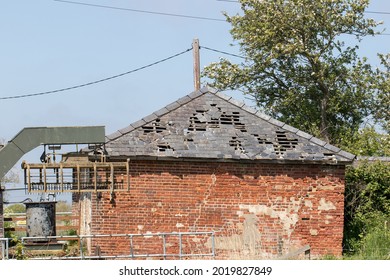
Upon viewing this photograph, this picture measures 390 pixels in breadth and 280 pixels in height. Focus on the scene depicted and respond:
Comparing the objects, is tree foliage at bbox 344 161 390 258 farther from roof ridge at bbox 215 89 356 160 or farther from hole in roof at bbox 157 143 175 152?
hole in roof at bbox 157 143 175 152

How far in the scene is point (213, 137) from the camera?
2738cm

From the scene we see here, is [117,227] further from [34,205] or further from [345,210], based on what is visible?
[345,210]

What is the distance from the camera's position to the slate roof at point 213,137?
2661 centimetres

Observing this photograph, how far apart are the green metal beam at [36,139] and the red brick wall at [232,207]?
1958 millimetres

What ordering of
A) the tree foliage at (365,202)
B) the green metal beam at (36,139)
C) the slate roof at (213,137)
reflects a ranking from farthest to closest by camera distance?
the tree foliage at (365,202) < the slate roof at (213,137) < the green metal beam at (36,139)

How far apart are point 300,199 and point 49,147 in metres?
7.19

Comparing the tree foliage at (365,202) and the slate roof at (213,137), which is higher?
the slate roof at (213,137)

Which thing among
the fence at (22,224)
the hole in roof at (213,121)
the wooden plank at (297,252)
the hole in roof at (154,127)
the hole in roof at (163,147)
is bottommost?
the wooden plank at (297,252)

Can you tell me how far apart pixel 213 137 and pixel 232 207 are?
82.3 inches

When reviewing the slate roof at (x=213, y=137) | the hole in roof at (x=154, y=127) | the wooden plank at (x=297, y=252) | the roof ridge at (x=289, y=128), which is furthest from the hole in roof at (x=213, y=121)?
the wooden plank at (x=297, y=252)

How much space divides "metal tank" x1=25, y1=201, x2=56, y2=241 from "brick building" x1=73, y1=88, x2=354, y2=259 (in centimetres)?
120

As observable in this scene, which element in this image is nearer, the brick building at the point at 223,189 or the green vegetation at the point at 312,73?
the brick building at the point at 223,189

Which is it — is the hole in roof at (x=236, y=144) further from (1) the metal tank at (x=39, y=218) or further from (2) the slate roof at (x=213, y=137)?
(1) the metal tank at (x=39, y=218)
